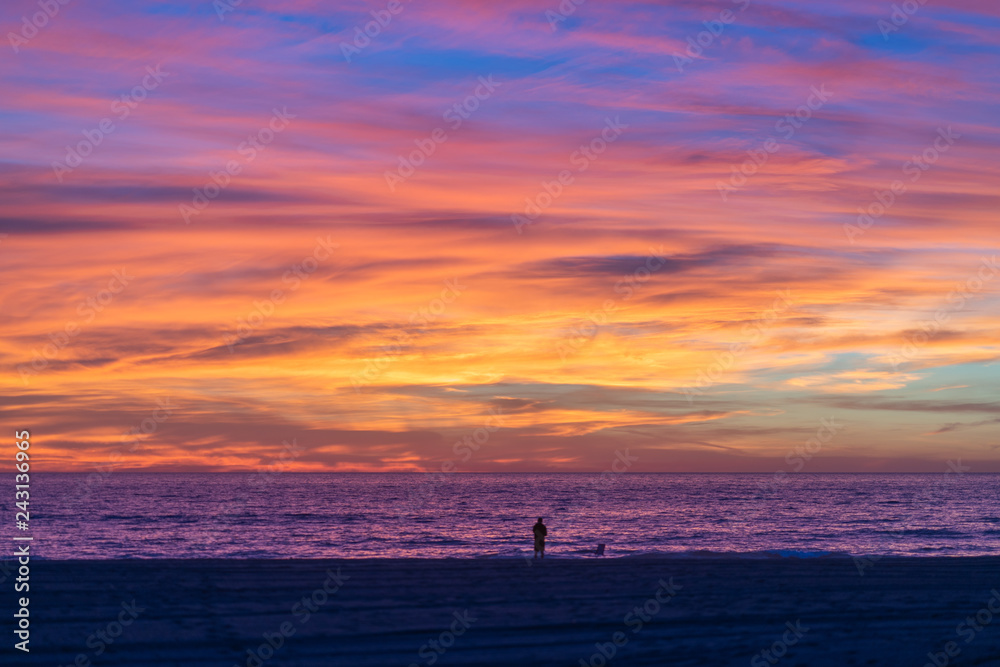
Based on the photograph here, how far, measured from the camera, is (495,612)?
14.3 m

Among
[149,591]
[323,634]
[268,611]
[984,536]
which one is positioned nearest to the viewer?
[323,634]

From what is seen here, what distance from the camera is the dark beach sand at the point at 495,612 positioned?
37.9 feet

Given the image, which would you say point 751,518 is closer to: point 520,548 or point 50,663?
point 520,548

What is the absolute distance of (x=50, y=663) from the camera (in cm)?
1045

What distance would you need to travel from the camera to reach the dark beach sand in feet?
37.9

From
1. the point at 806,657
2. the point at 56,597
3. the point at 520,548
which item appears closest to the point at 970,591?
the point at 806,657

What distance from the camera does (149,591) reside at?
15.4 metres

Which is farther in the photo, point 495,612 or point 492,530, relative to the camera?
point 492,530

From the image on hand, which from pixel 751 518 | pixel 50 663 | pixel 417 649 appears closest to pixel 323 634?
pixel 417 649

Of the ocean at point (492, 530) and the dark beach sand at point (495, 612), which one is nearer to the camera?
the dark beach sand at point (495, 612)

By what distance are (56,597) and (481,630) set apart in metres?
7.19

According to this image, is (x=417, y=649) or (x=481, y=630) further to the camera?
(x=481, y=630)

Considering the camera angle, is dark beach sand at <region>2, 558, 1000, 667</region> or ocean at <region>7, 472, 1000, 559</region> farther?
ocean at <region>7, 472, 1000, 559</region>

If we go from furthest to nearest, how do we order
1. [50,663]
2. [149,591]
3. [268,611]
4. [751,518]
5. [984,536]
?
[751,518] → [984,536] → [149,591] → [268,611] → [50,663]
